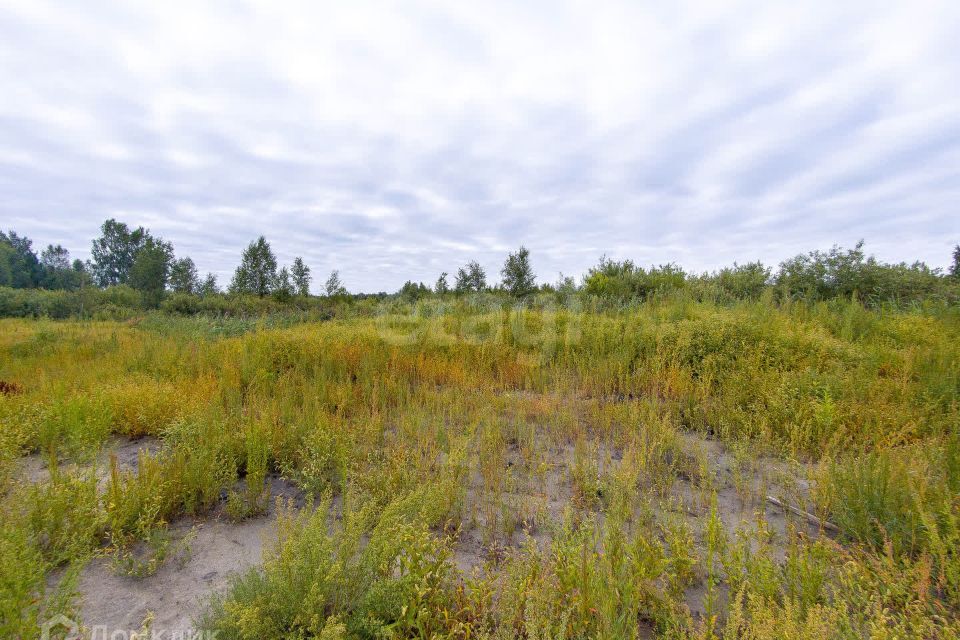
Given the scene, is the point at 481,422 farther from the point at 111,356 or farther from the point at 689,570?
the point at 111,356

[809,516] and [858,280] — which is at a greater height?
[858,280]

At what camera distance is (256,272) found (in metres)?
31.2

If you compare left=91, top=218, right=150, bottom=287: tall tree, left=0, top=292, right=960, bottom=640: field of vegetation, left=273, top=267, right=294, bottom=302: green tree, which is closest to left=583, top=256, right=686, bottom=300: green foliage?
left=0, top=292, right=960, bottom=640: field of vegetation

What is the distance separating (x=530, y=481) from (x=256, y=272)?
33.8 m

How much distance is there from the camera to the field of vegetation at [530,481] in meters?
Result: 1.93

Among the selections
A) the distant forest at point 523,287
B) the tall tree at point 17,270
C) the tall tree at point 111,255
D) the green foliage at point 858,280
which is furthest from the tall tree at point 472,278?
the tall tree at point 111,255

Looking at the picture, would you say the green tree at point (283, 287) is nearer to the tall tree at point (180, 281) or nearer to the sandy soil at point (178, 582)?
the tall tree at point (180, 281)

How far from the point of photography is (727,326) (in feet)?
20.4

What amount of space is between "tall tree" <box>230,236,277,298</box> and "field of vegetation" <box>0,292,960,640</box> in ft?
84.2

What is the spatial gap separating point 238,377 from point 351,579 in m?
4.53

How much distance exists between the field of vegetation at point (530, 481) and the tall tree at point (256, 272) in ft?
84.2

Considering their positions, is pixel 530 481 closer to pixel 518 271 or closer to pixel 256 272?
pixel 518 271

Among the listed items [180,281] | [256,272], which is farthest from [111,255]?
[256,272]

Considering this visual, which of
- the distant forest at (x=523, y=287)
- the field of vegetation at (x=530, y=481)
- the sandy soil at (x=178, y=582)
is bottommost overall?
the sandy soil at (x=178, y=582)
